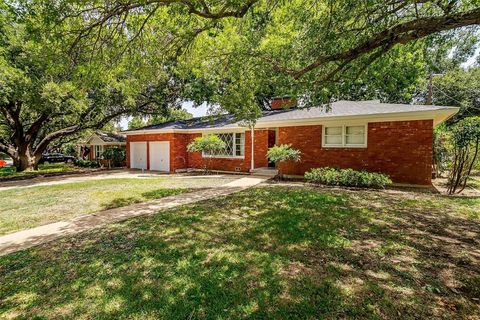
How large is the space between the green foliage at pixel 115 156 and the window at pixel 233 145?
11.2 m

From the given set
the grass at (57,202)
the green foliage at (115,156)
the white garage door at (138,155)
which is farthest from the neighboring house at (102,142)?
the grass at (57,202)

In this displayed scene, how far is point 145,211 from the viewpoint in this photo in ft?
23.8

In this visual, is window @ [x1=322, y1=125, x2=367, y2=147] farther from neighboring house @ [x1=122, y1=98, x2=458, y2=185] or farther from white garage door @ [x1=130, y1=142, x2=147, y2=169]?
white garage door @ [x1=130, y1=142, x2=147, y2=169]

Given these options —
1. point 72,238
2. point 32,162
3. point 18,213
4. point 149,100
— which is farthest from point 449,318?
point 32,162

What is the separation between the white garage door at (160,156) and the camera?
18188 mm

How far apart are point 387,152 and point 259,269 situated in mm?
9542

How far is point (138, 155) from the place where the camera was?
20578mm

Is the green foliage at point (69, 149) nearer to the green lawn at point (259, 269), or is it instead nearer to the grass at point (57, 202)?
the grass at point (57, 202)

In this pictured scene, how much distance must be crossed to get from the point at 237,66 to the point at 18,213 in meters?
8.18

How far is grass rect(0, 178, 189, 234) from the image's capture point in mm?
6671

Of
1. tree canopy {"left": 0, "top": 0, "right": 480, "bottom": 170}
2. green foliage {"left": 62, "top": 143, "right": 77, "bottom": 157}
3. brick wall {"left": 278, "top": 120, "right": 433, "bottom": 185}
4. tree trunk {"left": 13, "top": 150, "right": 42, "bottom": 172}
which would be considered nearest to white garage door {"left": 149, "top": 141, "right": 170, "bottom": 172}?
tree canopy {"left": 0, "top": 0, "right": 480, "bottom": 170}

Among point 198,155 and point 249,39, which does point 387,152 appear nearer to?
point 249,39

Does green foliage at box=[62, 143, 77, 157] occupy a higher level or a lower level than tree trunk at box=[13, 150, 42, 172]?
higher

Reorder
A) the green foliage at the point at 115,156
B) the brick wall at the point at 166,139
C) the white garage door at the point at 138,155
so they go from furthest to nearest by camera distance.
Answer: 1. the green foliage at the point at 115,156
2. the white garage door at the point at 138,155
3. the brick wall at the point at 166,139
